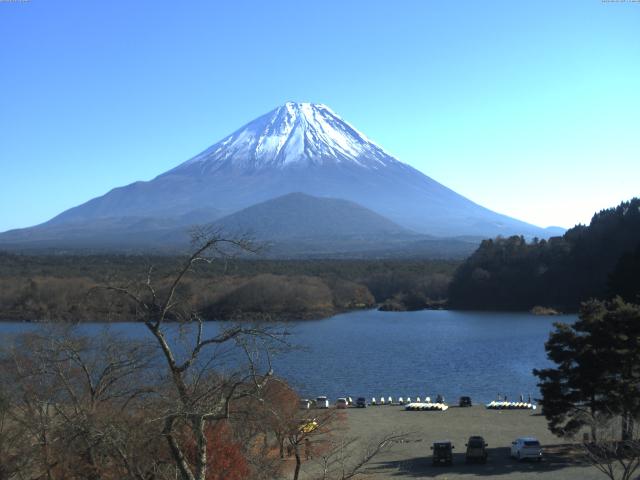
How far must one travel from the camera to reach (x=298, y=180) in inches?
5536

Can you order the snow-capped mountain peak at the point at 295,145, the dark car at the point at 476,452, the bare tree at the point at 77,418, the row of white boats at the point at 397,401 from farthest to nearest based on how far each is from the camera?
1. the snow-capped mountain peak at the point at 295,145
2. the row of white boats at the point at 397,401
3. the dark car at the point at 476,452
4. the bare tree at the point at 77,418

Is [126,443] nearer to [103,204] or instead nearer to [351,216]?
[351,216]

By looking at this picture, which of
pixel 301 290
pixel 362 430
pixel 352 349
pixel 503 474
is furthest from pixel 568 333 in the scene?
pixel 301 290

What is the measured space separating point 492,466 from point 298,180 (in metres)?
131

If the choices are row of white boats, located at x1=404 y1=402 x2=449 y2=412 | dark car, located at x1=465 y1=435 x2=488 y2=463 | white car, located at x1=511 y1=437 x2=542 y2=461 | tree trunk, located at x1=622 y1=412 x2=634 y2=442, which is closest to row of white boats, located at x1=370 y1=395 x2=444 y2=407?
row of white boats, located at x1=404 y1=402 x2=449 y2=412

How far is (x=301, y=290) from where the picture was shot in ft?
139

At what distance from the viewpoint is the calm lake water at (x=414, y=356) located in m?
19.6

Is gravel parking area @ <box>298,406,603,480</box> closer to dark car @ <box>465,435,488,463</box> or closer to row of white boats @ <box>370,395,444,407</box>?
dark car @ <box>465,435,488,463</box>

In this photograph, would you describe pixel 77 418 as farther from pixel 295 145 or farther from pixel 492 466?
pixel 295 145

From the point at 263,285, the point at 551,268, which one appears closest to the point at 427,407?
the point at 263,285

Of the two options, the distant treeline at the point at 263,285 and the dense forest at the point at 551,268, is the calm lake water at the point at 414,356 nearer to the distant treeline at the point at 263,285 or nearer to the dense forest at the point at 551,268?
the distant treeline at the point at 263,285

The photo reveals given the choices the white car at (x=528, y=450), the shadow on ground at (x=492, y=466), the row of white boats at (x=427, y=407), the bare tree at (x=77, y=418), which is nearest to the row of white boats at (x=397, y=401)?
the row of white boats at (x=427, y=407)

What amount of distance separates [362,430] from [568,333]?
149 inches

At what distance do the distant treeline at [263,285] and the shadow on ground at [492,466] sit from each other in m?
16.8
